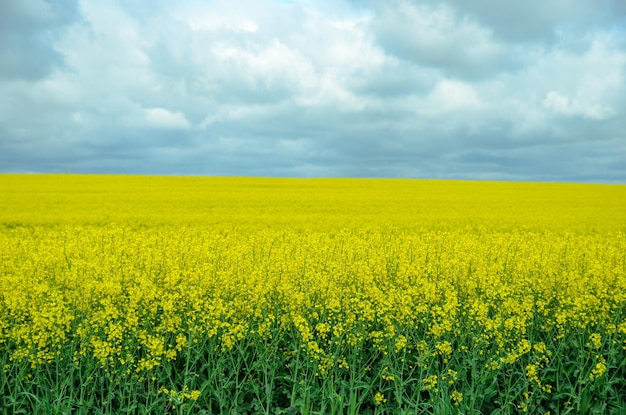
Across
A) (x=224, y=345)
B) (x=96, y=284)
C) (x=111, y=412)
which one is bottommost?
(x=111, y=412)

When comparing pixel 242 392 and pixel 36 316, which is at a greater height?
pixel 36 316

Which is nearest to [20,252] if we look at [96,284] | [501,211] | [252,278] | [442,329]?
[96,284]

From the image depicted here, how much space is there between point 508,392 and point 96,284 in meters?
6.01

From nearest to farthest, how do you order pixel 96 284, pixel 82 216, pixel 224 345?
pixel 224 345
pixel 96 284
pixel 82 216

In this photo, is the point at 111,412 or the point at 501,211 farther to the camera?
the point at 501,211

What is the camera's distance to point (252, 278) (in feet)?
27.1

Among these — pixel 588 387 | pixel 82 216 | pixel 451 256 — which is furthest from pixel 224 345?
pixel 82 216

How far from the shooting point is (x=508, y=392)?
6547 millimetres

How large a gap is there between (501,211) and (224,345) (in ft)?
81.4

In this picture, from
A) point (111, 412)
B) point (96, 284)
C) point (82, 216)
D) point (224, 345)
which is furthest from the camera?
point (82, 216)

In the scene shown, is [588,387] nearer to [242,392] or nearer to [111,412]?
[242,392]

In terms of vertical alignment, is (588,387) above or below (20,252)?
below

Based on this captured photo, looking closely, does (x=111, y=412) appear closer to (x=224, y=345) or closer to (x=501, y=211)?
(x=224, y=345)

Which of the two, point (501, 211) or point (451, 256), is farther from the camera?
point (501, 211)
